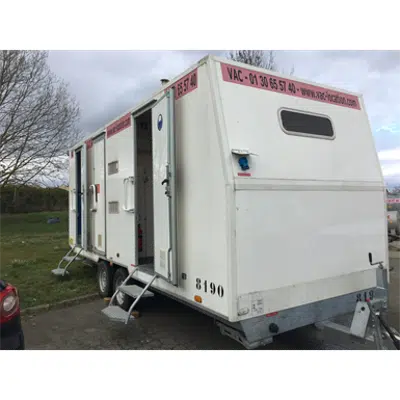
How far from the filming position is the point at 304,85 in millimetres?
3910

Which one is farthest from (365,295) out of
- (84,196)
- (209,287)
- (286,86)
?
(84,196)

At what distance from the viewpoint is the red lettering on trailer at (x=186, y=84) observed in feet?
11.4

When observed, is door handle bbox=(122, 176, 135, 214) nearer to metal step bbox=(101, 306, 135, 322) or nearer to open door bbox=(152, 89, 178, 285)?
open door bbox=(152, 89, 178, 285)

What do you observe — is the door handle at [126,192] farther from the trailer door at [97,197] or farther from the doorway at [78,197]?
the doorway at [78,197]

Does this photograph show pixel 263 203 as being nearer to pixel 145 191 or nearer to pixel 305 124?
pixel 305 124

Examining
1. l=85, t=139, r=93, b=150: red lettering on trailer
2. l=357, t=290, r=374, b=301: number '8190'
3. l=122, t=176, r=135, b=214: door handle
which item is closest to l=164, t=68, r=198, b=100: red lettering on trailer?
l=122, t=176, r=135, b=214: door handle

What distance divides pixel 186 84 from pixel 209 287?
205 centimetres

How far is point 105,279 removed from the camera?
6.35 m

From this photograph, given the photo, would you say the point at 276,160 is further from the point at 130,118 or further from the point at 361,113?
the point at 130,118

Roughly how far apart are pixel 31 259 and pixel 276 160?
8706 millimetres

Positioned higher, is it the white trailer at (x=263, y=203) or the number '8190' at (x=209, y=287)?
the white trailer at (x=263, y=203)

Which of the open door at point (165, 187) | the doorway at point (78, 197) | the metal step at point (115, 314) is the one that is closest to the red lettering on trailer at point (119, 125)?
the open door at point (165, 187)

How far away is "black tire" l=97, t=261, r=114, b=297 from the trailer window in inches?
159

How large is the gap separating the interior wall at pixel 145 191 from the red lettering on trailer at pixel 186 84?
7.73 ft
